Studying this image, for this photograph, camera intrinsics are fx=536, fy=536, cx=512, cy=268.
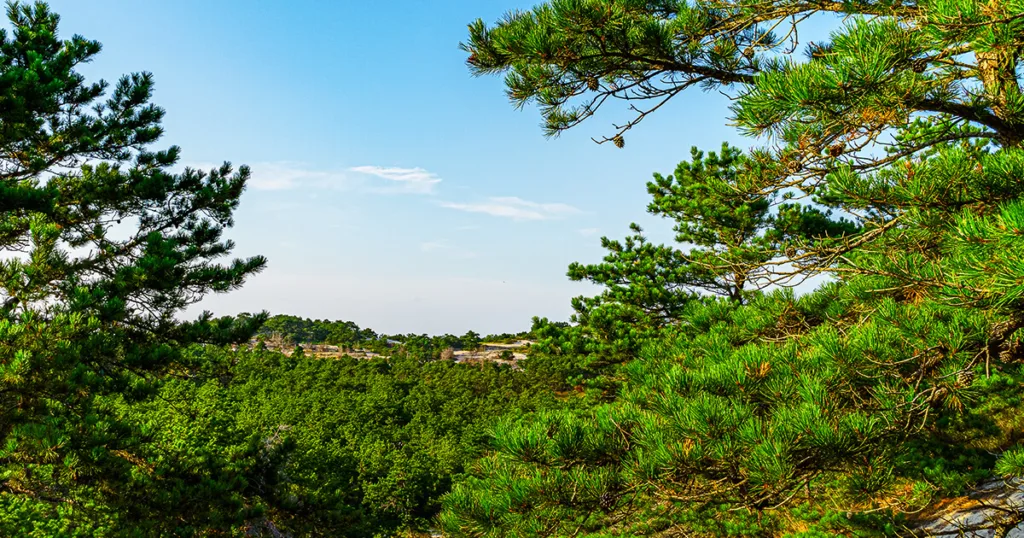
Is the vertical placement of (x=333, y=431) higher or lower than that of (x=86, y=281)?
lower

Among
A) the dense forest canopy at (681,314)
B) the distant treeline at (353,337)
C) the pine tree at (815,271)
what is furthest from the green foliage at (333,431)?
the distant treeline at (353,337)

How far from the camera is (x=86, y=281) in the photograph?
8.90 metres

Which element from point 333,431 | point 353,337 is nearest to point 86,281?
point 333,431

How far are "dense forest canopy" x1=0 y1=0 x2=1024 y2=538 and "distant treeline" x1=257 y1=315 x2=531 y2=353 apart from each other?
38.4 metres

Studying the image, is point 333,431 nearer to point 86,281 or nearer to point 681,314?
point 86,281

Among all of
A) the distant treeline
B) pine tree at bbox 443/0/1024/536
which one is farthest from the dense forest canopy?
the distant treeline

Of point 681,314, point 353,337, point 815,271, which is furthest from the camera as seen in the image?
point 353,337

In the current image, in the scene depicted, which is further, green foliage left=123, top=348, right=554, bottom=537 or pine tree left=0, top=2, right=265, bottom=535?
green foliage left=123, top=348, right=554, bottom=537

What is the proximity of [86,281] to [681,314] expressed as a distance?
9.71 meters

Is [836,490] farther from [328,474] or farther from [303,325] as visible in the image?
[303,325]

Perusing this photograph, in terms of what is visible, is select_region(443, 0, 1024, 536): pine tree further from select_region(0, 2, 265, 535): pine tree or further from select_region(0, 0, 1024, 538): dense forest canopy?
select_region(0, 2, 265, 535): pine tree

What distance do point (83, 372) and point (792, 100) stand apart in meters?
9.27

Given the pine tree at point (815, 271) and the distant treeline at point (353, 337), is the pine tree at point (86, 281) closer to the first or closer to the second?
the pine tree at point (815, 271)

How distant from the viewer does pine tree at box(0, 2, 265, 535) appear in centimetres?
759
